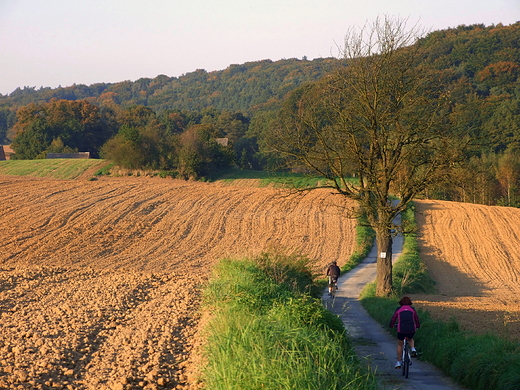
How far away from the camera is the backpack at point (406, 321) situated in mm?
10859

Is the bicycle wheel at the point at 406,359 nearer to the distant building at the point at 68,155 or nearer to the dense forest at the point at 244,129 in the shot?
the dense forest at the point at 244,129

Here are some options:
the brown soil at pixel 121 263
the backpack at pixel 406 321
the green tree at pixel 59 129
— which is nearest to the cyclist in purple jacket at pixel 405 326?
the backpack at pixel 406 321

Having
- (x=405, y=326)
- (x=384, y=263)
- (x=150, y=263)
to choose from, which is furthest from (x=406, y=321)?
(x=150, y=263)

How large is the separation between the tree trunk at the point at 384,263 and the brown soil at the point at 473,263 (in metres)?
1.35

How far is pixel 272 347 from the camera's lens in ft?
24.1

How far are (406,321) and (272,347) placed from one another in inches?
176

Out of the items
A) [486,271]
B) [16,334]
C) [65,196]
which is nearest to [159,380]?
[16,334]

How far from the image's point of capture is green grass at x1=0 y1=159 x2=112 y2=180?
67.1 m

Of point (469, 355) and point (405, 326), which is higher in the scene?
point (405, 326)

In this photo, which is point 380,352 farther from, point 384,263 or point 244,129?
point 244,129

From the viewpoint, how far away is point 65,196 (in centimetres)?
4169

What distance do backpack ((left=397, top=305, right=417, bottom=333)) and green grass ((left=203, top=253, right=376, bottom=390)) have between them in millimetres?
1198

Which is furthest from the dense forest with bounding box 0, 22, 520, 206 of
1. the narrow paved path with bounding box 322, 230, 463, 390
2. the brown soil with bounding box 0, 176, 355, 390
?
the brown soil with bounding box 0, 176, 355, 390

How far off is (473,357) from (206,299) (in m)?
5.62
